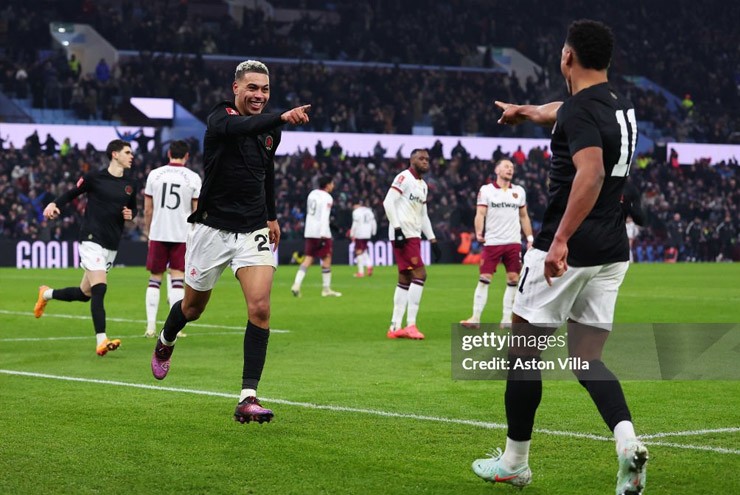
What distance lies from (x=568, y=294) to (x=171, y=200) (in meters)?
8.87

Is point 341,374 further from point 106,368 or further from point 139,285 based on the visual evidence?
point 139,285

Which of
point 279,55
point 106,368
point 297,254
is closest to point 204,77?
point 279,55

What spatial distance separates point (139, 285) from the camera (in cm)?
2553

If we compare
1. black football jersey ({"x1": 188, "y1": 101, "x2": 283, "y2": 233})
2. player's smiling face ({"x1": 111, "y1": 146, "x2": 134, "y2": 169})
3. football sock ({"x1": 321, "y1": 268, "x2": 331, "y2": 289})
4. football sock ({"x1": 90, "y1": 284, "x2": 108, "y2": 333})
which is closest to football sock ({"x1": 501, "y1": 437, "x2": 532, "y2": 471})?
black football jersey ({"x1": 188, "y1": 101, "x2": 283, "y2": 233})

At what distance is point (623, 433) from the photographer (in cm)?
518

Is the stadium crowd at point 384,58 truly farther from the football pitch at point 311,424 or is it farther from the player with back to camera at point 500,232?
the football pitch at point 311,424

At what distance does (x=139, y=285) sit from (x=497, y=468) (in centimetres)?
2081

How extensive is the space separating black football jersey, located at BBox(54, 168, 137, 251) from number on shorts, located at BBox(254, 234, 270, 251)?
4.69m

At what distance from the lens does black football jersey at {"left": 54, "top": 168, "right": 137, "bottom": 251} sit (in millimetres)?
12016

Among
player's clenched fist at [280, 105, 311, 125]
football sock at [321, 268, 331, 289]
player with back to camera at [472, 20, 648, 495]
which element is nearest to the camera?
player with back to camera at [472, 20, 648, 495]

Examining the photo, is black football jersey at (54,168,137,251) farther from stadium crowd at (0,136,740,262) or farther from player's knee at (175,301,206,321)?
stadium crowd at (0,136,740,262)

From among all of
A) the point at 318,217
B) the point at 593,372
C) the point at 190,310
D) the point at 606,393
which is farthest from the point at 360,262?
the point at 606,393

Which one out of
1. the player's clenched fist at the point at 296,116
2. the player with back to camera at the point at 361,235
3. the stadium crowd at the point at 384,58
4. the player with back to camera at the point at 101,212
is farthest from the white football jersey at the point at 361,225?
the player's clenched fist at the point at 296,116

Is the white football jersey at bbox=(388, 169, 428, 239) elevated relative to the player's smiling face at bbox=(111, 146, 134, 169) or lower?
lower
